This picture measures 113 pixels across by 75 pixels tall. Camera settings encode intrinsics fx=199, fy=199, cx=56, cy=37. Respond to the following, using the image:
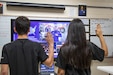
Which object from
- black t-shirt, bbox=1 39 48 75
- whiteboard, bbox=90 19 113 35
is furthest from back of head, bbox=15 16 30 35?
whiteboard, bbox=90 19 113 35

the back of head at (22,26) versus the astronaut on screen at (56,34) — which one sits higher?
the back of head at (22,26)

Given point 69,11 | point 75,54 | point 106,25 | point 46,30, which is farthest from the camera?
point 106,25

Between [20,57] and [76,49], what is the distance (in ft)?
1.87

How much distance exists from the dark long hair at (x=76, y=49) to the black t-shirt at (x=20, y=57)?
33 centimetres

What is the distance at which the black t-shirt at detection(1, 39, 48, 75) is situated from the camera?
2018 millimetres

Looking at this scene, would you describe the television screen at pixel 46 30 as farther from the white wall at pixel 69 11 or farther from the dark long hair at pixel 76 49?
the dark long hair at pixel 76 49

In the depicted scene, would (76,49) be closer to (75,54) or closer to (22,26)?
(75,54)

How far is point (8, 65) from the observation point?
204 centimetres

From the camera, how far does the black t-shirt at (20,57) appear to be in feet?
6.62

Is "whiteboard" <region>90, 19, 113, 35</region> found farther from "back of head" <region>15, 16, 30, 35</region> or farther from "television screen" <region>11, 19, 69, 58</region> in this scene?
"back of head" <region>15, 16, 30, 35</region>

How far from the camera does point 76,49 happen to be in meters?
1.96

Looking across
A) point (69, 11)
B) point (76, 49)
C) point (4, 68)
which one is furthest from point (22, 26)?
point (69, 11)

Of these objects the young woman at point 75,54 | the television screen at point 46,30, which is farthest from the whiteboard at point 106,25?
the young woman at point 75,54

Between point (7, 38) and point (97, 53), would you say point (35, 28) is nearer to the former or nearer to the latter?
point (7, 38)
